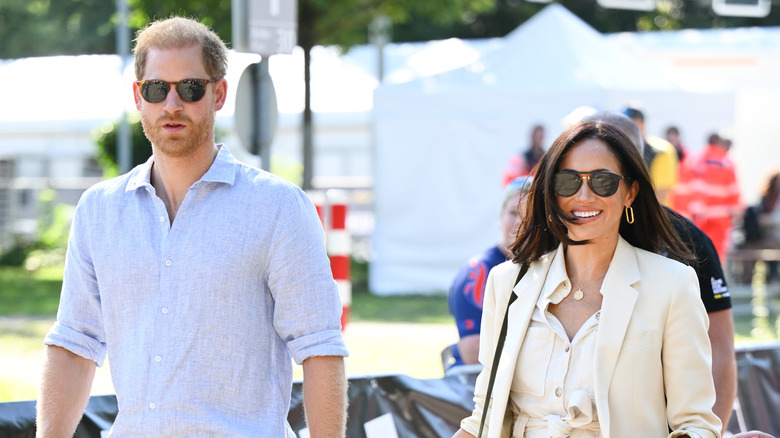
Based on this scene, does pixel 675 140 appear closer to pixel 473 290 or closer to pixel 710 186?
pixel 710 186

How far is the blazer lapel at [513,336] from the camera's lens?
3.14m

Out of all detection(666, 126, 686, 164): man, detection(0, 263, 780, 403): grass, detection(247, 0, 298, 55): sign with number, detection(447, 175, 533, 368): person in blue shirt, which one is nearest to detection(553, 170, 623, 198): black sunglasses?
detection(447, 175, 533, 368): person in blue shirt

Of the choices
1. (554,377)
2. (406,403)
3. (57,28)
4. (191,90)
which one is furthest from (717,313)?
(57,28)

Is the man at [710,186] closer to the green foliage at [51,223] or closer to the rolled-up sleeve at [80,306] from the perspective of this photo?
the rolled-up sleeve at [80,306]

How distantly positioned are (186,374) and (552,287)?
1.08 m

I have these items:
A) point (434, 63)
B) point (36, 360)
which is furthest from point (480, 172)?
point (36, 360)

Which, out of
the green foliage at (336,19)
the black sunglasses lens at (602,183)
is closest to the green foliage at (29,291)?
the green foliage at (336,19)

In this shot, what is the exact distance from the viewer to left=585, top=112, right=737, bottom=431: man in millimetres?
3775

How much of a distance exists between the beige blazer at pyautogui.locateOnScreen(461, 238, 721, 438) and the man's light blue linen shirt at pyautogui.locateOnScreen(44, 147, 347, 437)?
65 cm

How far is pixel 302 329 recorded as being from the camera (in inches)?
116

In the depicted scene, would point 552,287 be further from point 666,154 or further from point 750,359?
point 666,154

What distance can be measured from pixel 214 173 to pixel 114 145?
19232 mm

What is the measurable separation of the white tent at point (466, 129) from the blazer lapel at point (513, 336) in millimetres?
11827

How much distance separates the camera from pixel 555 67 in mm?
15484
